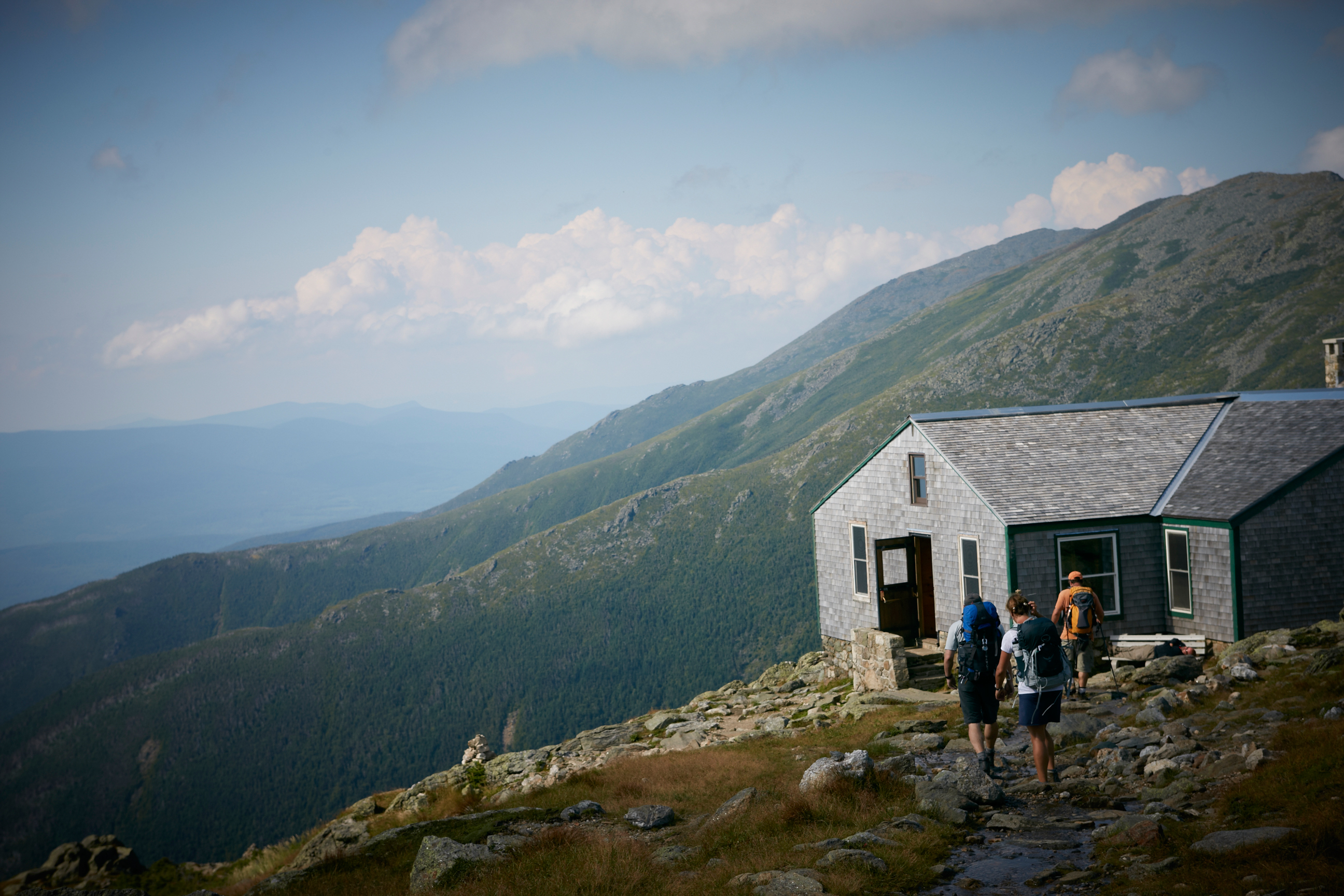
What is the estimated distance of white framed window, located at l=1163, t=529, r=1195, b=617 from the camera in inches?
822

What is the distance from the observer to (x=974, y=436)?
80.5ft

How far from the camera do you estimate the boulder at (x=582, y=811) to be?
1195 cm

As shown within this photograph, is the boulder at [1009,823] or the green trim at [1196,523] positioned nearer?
the boulder at [1009,823]

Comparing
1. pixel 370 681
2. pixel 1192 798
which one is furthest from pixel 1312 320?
pixel 370 681

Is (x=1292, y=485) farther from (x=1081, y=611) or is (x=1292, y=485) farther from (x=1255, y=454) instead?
(x=1081, y=611)

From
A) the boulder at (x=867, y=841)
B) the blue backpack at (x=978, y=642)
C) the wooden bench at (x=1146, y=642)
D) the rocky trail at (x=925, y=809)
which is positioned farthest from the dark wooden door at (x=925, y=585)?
the boulder at (x=867, y=841)

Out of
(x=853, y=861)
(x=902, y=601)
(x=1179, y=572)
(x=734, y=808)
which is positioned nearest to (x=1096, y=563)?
(x=1179, y=572)

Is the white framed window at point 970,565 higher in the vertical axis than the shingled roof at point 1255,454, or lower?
lower

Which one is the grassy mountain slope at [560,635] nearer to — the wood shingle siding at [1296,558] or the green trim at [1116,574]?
the green trim at [1116,574]

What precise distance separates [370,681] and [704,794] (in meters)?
167

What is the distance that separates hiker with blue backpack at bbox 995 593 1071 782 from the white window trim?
15.6 meters

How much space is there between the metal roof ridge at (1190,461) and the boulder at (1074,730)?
9518 mm

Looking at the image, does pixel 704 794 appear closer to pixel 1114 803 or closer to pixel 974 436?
pixel 1114 803

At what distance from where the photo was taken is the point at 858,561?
27.2 metres
